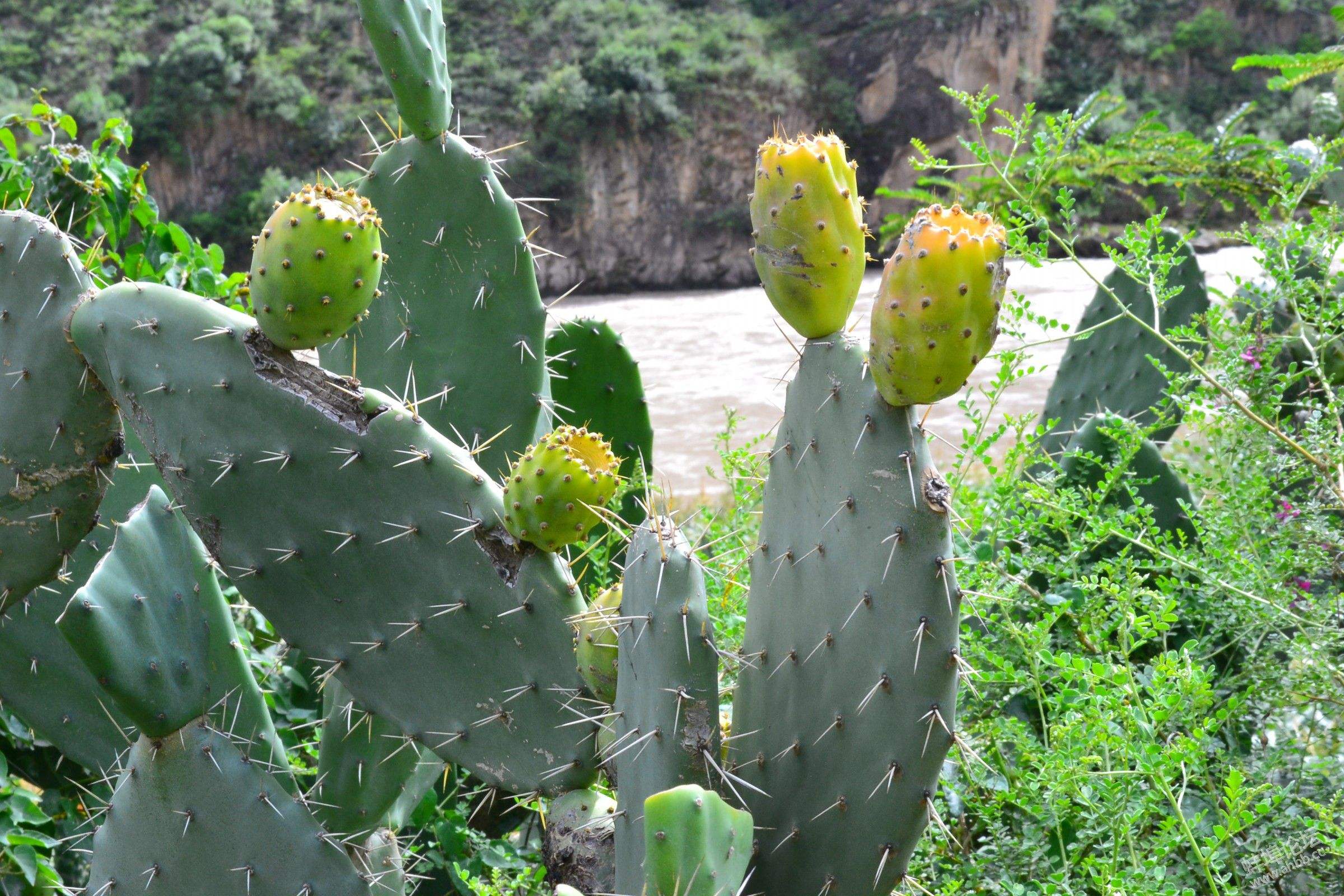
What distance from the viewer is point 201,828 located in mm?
1236

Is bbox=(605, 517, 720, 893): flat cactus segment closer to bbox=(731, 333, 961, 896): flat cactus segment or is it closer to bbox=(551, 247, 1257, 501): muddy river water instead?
bbox=(731, 333, 961, 896): flat cactus segment

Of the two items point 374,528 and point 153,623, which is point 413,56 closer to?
point 374,528

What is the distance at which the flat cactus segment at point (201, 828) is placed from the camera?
1.23 meters

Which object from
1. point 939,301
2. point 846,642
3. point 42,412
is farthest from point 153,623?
point 939,301

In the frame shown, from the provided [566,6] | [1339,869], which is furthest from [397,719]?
[566,6]

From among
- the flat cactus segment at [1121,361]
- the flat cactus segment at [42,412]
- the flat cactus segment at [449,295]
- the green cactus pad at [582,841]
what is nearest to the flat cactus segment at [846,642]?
the green cactus pad at [582,841]

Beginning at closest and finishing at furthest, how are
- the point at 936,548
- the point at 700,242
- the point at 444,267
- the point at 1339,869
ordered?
A: the point at 936,548 < the point at 1339,869 < the point at 444,267 < the point at 700,242

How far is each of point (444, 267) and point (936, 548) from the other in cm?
90

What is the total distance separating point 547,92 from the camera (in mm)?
20875

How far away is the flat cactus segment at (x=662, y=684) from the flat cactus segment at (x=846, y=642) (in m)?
0.11

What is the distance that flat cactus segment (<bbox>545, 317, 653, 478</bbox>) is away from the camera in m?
2.13

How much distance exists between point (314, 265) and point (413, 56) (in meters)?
0.53

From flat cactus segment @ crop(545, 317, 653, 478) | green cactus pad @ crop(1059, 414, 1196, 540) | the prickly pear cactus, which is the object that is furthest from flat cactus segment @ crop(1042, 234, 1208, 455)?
the prickly pear cactus

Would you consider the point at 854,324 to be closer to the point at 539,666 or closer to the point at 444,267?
the point at 539,666
